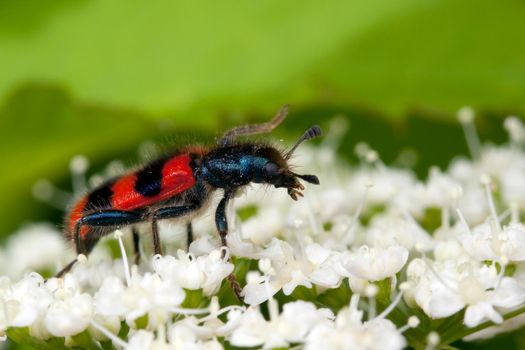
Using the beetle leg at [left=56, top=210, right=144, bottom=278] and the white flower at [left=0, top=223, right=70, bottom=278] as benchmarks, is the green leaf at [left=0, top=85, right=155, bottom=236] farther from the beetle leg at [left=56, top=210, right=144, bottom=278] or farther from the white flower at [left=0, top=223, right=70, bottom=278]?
the beetle leg at [left=56, top=210, right=144, bottom=278]

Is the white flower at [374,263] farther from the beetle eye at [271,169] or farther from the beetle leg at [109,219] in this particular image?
the beetle leg at [109,219]

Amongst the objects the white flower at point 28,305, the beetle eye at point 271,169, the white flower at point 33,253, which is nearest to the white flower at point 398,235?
the beetle eye at point 271,169

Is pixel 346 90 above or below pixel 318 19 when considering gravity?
below

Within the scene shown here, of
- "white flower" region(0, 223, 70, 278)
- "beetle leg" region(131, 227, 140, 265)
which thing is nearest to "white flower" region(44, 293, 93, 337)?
"beetle leg" region(131, 227, 140, 265)

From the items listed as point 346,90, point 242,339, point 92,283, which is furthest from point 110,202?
point 346,90

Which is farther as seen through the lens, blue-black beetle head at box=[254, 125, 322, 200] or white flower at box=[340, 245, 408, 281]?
blue-black beetle head at box=[254, 125, 322, 200]

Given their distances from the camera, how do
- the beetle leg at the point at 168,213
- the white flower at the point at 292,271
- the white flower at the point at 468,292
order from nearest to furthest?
the white flower at the point at 468,292 → the white flower at the point at 292,271 → the beetle leg at the point at 168,213

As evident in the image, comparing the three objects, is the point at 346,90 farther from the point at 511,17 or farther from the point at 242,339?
the point at 242,339
